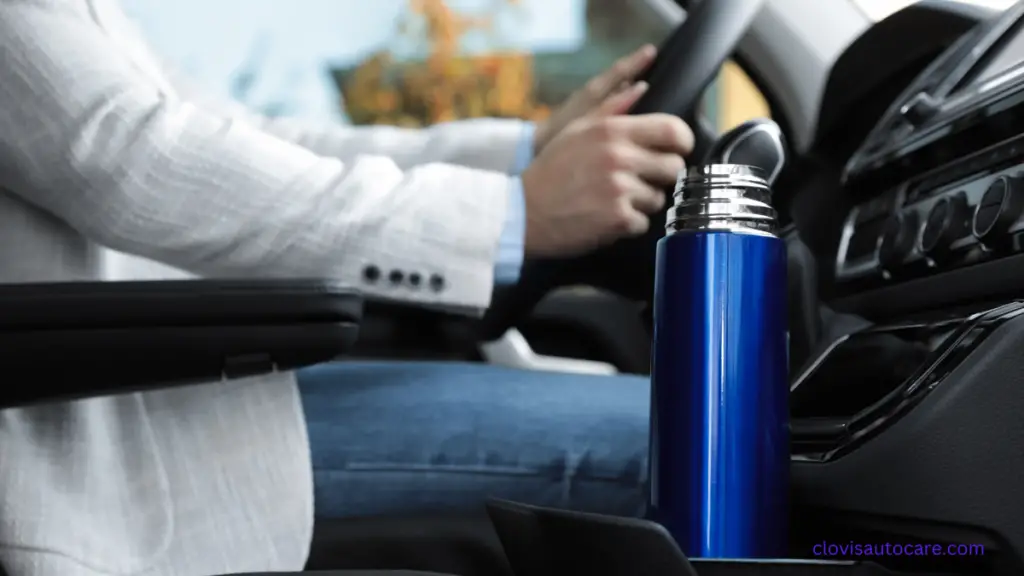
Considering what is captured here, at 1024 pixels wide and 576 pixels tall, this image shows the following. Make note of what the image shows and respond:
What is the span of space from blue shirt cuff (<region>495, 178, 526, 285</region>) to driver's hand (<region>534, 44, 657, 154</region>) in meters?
0.14

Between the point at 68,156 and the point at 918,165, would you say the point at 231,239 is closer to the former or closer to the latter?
the point at 68,156

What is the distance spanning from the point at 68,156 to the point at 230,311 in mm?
153

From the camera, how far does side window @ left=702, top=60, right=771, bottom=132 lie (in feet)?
3.76

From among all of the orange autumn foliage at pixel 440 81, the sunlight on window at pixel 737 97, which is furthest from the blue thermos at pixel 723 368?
the orange autumn foliage at pixel 440 81

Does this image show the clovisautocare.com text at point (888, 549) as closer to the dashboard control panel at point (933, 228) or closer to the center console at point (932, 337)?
the center console at point (932, 337)

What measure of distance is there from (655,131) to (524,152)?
36cm

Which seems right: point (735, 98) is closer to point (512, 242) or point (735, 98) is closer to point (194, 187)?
point (512, 242)

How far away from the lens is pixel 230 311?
51cm

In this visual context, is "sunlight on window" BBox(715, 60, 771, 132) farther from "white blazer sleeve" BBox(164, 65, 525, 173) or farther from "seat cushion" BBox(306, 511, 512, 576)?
"seat cushion" BBox(306, 511, 512, 576)

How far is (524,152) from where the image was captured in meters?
1.02

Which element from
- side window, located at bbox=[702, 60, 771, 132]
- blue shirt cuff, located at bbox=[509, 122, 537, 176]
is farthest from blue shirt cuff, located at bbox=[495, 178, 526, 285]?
side window, located at bbox=[702, 60, 771, 132]

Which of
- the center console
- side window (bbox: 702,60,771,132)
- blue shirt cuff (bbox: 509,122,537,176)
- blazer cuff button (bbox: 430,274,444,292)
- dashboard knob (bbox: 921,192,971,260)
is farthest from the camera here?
side window (bbox: 702,60,771,132)

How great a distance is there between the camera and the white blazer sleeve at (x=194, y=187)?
1.91 ft

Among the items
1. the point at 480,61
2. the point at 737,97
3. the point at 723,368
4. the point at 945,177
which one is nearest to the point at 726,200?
the point at 723,368
